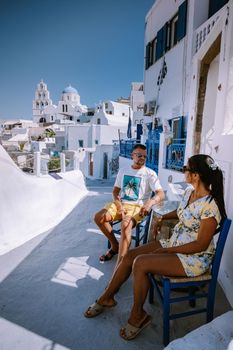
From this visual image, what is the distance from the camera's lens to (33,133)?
43.3 metres

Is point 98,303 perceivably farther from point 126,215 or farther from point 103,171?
point 103,171

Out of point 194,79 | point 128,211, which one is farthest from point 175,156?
point 128,211

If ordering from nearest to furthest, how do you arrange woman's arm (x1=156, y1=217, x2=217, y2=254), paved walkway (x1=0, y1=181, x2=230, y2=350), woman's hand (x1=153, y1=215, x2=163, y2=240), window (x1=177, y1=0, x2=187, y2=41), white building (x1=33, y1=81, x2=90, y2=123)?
woman's arm (x1=156, y1=217, x2=217, y2=254) → paved walkway (x1=0, y1=181, x2=230, y2=350) → woman's hand (x1=153, y1=215, x2=163, y2=240) → window (x1=177, y1=0, x2=187, y2=41) → white building (x1=33, y1=81, x2=90, y2=123)

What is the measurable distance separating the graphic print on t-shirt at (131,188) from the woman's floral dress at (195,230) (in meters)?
1.22

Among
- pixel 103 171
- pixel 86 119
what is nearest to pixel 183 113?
pixel 103 171

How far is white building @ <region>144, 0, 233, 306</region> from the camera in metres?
2.69

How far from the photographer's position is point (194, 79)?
4.43 m

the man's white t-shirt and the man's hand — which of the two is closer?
the man's hand

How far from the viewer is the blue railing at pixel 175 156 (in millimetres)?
6008

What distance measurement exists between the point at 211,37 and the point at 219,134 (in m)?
1.89

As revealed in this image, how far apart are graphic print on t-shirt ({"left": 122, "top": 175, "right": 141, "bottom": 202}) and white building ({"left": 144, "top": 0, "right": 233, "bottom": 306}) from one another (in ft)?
3.38

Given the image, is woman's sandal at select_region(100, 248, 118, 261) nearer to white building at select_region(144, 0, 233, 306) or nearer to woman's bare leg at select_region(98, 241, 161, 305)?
woman's bare leg at select_region(98, 241, 161, 305)

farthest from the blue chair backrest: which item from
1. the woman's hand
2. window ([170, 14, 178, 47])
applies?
window ([170, 14, 178, 47])

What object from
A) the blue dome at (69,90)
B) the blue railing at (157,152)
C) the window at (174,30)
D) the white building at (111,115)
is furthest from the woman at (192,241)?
the blue dome at (69,90)
